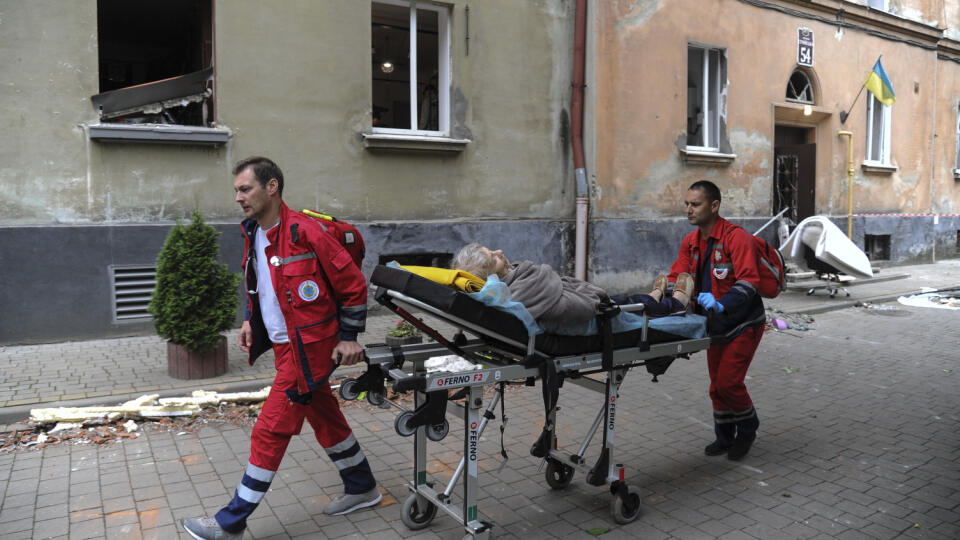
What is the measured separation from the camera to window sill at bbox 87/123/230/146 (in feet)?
26.0

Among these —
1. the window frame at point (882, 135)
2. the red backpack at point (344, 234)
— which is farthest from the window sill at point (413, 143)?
the window frame at point (882, 135)

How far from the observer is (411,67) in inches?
392

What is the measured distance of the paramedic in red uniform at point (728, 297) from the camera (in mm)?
4664

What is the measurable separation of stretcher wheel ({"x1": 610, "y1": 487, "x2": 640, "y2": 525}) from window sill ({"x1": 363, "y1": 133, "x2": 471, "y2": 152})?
21.5ft

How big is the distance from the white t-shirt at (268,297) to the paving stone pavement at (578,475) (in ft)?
3.39

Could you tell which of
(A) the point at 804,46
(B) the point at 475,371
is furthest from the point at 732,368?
(A) the point at 804,46

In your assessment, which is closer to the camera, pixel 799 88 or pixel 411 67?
pixel 411 67

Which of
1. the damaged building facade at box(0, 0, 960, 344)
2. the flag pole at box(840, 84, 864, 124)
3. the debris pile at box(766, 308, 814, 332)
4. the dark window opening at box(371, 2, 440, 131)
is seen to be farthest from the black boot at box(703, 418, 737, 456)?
the flag pole at box(840, 84, 864, 124)

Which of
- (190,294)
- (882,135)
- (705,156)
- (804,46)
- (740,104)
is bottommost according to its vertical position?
(190,294)

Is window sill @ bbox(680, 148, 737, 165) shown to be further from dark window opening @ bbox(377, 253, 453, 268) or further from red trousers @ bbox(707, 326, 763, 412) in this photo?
red trousers @ bbox(707, 326, 763, 412)

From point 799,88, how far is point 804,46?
37.5 inches

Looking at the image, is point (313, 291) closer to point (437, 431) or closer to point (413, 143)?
point (437, 431)

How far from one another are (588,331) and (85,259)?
6.41 metres

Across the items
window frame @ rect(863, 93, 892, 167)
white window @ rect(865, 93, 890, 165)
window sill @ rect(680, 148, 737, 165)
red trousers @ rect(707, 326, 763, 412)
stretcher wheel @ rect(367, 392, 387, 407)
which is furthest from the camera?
white window @ rect(865, 93, 890, 165)
